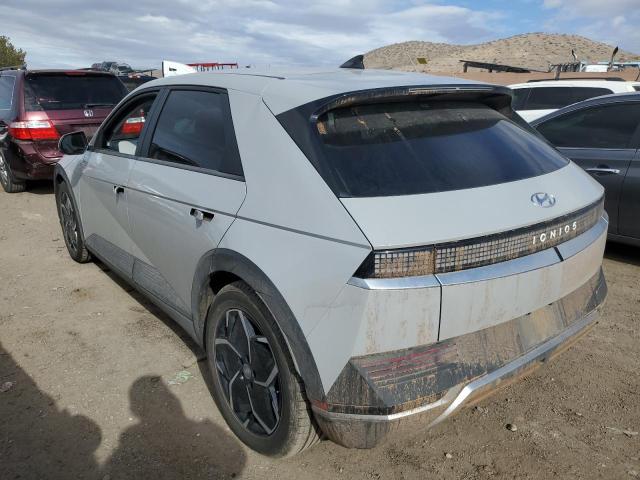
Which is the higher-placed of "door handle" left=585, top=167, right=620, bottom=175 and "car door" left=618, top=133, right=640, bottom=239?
"door handle" left=585, top=167, right=620, bottom=175

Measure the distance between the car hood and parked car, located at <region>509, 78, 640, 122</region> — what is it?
6760 mm

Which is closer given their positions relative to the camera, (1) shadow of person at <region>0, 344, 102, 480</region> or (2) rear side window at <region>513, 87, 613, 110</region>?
(1) shadow of person at <region>0, 344, 102, 480</region>

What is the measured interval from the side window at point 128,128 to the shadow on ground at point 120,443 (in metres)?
1.63

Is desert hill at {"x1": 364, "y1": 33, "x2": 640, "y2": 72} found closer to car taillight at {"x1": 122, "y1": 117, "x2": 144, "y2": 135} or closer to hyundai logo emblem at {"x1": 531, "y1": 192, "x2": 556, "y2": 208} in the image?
car taillight at {"x1": 122, "y1": 117, "x2": 144, "y2": 135}

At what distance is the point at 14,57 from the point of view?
43.2 m

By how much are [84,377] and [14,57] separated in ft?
162

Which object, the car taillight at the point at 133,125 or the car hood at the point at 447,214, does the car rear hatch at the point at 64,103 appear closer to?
the car taillight at the point at 133,125

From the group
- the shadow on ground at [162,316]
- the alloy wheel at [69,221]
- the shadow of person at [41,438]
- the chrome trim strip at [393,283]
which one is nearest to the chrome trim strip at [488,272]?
the chrome trim strip at [393,283]

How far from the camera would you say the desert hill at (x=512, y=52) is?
228ft

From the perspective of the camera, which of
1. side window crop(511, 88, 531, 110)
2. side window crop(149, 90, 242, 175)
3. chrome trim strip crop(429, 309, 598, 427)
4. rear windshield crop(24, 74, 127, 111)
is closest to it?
chrome trim strip crop(429, 309, 598, 427)

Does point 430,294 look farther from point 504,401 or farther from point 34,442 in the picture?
point 34,442

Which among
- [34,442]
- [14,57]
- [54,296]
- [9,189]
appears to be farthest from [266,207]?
[14,57]

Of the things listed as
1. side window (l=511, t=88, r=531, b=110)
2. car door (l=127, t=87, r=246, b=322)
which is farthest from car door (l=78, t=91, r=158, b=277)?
side window (l=511, t=88, r=531, b=110)

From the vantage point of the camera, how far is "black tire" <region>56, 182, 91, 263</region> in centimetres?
460
